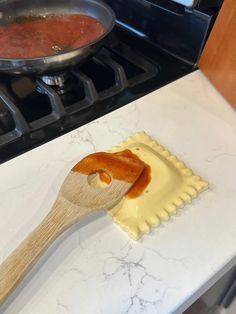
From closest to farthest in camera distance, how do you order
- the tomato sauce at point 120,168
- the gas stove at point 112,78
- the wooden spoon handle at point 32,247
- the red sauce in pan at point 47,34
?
the wooden spoon handle at point 32,247 → the tomato sauce at point 120,168 → the gas stove at point 112,78 → the red sauce in pan at point 47,34

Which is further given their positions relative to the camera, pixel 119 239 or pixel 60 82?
pixel 60 82

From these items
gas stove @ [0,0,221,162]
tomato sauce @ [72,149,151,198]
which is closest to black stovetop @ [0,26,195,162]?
gas stove @ [0,0,221,162]

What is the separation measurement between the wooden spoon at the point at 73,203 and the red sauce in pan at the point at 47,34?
0.29 meters

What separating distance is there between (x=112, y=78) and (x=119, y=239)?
360 millimetres

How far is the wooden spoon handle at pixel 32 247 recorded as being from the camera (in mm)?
334

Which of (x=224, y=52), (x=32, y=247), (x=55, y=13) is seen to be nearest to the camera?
(x=32, y=247)

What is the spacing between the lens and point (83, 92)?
25.2 inches

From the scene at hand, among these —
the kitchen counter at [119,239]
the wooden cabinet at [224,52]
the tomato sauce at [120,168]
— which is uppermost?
the wooden cabinet at [224,52]

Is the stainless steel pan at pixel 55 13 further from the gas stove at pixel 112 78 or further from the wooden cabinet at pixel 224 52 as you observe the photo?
the wooden cabinet at pixel 224 52

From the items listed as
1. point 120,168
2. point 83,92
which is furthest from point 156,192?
point 83,92

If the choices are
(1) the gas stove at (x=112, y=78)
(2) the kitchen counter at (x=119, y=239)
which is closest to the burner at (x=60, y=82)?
(1) the gas stove at (x=112, y=78)

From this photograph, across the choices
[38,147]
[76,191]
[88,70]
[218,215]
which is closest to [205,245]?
[218,215]

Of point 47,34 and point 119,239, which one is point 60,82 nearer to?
point 47,34

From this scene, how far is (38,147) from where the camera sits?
1.69 ft
